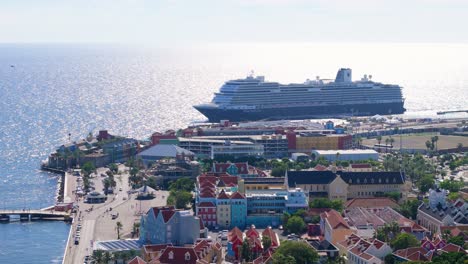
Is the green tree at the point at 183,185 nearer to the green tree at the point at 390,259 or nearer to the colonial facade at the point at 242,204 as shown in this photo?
the colonial facade at the point at 242,204

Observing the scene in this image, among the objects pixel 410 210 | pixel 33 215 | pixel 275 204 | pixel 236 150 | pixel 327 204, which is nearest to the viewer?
A: pixel 410 210

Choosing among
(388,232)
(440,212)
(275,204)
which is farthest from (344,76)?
(388,232)

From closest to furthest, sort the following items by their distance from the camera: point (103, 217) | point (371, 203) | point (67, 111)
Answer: point (103, 217), point (371, 203), point (67, 111)

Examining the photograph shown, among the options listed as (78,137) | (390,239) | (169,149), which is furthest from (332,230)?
(78,137)

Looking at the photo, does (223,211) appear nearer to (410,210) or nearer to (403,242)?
(410,210)

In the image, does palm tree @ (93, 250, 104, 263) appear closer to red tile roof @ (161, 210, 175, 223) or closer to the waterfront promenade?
the waterfront promenade

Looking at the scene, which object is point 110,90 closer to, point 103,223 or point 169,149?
point 169,149
